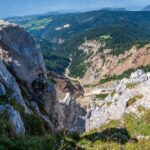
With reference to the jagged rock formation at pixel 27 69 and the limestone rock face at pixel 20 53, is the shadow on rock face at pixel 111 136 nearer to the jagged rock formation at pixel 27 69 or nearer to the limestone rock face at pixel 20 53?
the jagged rock formation at pixel 27 69

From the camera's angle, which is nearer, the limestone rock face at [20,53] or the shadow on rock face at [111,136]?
the shadow on rock face at [111,136]

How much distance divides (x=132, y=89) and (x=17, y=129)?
32661 mm

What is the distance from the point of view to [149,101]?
1858 inches

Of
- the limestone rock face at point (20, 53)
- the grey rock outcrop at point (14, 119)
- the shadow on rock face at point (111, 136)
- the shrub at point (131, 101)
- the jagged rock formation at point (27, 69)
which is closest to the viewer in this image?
the grey rock outcrop at point (14, 119)

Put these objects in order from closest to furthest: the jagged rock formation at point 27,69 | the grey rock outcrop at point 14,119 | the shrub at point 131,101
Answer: the grey rock outcrop at point 14,119
the jagged rock formation at point 27,69
the shrub at point 131,101

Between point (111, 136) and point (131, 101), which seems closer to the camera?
point (111, 136)

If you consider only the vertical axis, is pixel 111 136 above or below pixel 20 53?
below

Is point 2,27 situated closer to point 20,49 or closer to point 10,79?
point 20,49

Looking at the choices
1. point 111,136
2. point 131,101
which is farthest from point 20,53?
point 111,136

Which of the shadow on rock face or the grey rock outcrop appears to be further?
the shadow on rock face

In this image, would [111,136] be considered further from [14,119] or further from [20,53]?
[20,53]

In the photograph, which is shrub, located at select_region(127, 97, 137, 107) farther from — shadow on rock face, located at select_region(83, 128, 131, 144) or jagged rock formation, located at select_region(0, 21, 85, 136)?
shadow on rock face, located at select_region(83, 128, 131, 144)

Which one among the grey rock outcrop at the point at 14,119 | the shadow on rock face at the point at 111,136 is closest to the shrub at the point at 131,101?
the shadow on rock face at the point at 111,136

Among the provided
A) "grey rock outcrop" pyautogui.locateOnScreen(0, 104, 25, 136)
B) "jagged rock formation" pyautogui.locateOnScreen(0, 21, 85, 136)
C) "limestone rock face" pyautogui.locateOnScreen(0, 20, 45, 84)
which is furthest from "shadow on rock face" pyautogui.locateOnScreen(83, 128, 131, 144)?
"limestone rock face" pyautogui.locateOnScreen(0, 20, 45, 84)
